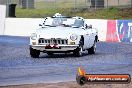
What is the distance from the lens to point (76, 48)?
19859mm

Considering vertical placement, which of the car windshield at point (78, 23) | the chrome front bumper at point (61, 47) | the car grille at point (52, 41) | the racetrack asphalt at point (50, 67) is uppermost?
the car windshield at point (78, 23)

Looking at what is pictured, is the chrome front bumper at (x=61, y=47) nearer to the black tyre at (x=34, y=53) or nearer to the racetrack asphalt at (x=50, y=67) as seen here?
the black tyre at (x=34, y=53)

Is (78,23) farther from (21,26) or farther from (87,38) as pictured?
(21,26)

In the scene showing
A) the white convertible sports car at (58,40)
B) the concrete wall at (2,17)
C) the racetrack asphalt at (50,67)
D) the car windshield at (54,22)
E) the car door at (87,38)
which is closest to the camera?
the racetrack asphalt at (50,67)

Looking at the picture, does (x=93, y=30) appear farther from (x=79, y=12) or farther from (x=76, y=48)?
(x=79, y=12)

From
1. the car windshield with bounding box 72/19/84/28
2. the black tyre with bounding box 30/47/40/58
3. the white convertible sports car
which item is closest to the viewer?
the white convertible sports car

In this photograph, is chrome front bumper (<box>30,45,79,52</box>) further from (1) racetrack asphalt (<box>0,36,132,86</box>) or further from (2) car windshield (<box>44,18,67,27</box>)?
(2) car windshield (<box>44,18,67,27</box>)

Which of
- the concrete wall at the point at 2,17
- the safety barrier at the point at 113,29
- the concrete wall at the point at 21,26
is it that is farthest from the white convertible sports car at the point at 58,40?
the concrete wall at the point at 2,17

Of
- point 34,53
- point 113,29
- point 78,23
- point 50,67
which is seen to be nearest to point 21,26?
point 113,29

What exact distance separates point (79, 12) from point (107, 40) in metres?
19.9

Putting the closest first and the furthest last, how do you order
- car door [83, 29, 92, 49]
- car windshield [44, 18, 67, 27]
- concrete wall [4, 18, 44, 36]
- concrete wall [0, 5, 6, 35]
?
car door [83, 29, 92, 49] < car windshield [44, 18, 67, 27] < concrete wall [4, 18, 44, 36] < concrete wall [0, 5, 6, 35]

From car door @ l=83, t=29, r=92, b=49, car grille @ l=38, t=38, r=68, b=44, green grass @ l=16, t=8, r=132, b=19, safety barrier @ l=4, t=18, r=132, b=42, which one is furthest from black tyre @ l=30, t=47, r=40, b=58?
green grass @ l=16, t=8, r=132, b=19

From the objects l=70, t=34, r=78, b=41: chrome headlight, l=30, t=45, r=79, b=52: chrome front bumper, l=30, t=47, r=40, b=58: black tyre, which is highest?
l=70, t=34, r=78, b=41: chrome headlight

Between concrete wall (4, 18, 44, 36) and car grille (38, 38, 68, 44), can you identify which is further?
concrete wall (4, 18, 44, 36)
